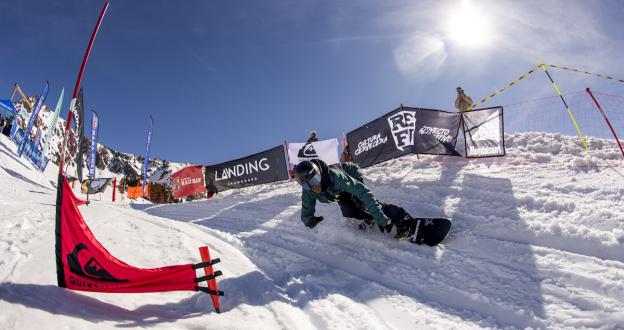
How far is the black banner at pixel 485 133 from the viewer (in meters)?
8.84

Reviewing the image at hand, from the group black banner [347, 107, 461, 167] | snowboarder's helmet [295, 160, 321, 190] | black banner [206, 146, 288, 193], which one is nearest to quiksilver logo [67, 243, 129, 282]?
snowboarder's helmet [295, 160, 321, 190]

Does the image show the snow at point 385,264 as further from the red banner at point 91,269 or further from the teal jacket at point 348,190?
the teal jacket at point 348,190

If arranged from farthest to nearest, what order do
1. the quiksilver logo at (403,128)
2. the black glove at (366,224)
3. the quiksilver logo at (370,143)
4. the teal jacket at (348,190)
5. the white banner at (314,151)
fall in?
the white banner at (314,151) < the quiksilver logo at (370,143) < the quiksilver logo at (403,128) < the black glove at (366,224) < the teal jacket at (348,190)

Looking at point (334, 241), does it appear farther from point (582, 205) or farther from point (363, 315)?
point (582, 205)

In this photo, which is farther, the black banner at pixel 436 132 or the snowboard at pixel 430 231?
the black banner at pixel 436 132

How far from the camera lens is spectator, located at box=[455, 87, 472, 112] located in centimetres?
1080

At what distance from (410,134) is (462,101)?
2.36 meters

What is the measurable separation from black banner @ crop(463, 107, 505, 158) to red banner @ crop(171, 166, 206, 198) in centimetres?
Result: 973

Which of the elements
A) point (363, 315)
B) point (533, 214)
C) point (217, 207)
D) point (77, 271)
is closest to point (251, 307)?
point (363, 315)

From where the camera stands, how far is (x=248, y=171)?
13125 millimetres

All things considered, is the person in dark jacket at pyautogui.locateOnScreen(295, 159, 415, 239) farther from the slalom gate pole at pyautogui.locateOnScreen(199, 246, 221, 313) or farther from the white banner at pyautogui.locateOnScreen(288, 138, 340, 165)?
the white banner at pyautogui.locateOnScreen(288, 138, 340, 165)

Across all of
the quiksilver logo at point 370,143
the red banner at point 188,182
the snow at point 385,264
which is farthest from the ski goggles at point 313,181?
the red banner at point 188,182

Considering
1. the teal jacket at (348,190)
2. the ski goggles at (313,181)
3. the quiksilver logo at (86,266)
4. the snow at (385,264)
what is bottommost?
the snow at (385,264)

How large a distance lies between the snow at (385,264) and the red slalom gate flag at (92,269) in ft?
0.46
